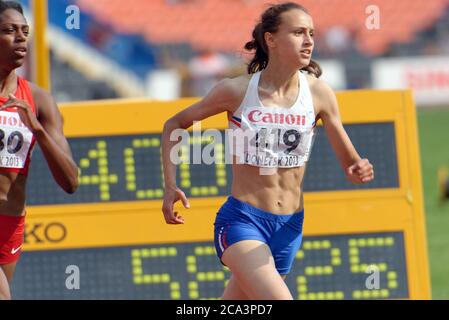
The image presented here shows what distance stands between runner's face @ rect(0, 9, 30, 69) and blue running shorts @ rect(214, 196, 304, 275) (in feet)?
4.21

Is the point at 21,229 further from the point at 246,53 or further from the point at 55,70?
the point at 55,70

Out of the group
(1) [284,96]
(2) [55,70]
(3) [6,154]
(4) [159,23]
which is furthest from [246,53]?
(4) [159,23]

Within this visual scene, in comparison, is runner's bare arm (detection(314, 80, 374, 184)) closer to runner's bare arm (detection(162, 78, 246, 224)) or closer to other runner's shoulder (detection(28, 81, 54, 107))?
runner's bare arm (detection(162, 78, 246, 224))

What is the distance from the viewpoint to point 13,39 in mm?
5297

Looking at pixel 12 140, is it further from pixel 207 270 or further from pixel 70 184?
pixel 207 270

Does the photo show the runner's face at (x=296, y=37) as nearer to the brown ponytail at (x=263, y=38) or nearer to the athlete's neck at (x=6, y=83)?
the brown ponytail at (x=263, y=38)

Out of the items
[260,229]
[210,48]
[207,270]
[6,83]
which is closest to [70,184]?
[6,83]

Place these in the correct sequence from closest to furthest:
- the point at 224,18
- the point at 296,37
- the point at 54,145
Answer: the point at 54,145
the point at 296,37
the point at 224,18

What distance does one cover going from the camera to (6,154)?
5.36 m

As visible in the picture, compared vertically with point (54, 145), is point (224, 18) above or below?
above

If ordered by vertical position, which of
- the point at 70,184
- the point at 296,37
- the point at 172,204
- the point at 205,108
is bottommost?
the point at 172,204

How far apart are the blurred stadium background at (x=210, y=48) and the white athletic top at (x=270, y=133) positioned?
1987 centimetres

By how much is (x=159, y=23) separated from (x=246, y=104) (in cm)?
2722

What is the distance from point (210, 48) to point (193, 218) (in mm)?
24053
